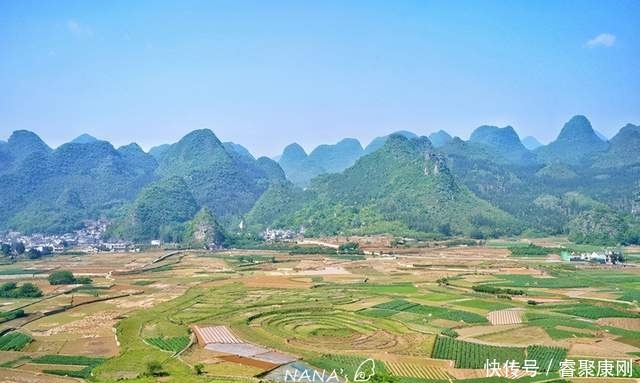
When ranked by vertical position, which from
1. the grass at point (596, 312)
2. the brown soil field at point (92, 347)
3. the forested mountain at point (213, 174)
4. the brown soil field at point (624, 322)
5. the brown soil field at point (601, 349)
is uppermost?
the forested mountain at point (213, 174)

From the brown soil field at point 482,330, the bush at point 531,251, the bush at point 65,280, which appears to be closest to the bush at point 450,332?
the brown soil field at point 482,330

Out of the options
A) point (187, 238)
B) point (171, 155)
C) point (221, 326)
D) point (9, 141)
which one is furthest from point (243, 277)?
point (9, 141)

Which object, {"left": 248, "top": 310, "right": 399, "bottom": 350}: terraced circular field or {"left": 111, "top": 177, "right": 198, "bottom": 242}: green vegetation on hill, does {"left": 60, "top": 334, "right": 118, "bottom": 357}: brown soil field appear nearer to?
{"left": 248, "top": 310, "right": 399, "bottom": 350}: terraced circular field

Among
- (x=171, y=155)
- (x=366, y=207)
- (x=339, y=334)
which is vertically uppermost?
(x=171, y=155)

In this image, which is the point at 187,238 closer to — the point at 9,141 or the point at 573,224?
the point at 573,224

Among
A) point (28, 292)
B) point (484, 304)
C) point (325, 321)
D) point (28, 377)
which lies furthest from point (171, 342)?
point (484, 304)

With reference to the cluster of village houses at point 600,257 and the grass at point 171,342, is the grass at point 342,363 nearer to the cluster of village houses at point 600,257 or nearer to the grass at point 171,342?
the grass at point 171,342
